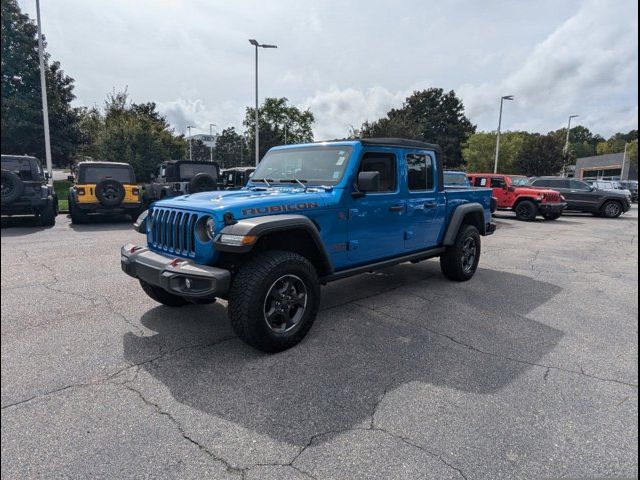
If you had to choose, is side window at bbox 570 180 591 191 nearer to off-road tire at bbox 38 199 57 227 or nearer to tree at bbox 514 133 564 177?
tree at bbox 514 133 564 177

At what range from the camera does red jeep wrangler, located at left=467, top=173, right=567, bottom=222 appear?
1509 cm

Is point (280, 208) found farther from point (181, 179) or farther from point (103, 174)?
point (181, 179)

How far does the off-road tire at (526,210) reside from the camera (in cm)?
1516

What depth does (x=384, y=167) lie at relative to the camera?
462 centimetres

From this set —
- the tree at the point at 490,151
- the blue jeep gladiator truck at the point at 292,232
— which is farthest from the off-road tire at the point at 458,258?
the tree at the point at 490,151

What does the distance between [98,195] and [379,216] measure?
29.9ft

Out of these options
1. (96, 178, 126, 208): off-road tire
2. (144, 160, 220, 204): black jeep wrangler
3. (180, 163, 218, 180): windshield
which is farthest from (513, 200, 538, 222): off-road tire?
(96, 178, 126, 208): off-road tire

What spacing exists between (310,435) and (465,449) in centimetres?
90

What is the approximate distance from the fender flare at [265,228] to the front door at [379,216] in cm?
60

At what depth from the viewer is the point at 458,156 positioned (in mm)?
54688

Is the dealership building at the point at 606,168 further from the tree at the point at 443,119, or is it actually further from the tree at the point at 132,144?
the tree at the point at 132,144

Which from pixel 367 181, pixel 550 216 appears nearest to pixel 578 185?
pixel 550 216

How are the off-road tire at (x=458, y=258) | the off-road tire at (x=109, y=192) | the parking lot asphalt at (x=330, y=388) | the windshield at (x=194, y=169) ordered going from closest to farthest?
the parking lot asphalt at (x=330, y=388) → the off-road tire at (x=458, y=258) → the off-road tire at (x=109, y=192) → the windshield at (x=194, y=169)

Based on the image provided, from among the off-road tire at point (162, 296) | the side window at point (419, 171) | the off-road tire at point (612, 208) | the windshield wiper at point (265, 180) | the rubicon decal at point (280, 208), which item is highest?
the side window at point (419, 171)
